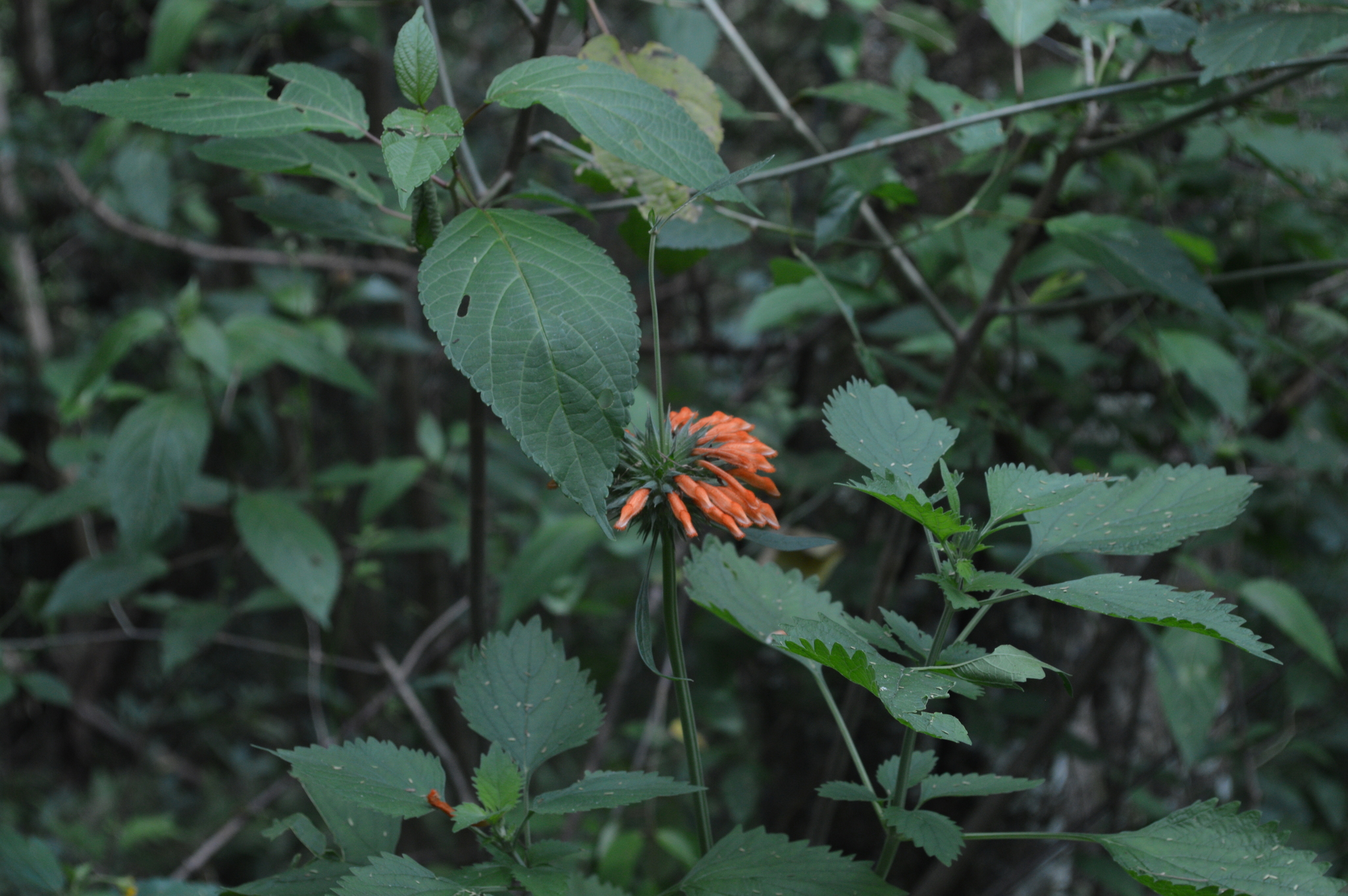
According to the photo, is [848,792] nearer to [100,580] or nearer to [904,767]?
[904,767]

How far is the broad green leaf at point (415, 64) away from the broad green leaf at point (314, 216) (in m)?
0.13

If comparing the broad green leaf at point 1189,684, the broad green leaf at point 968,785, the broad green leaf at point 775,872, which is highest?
the broad green leaf at point 968,785

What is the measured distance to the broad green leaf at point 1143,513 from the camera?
0.44 metres

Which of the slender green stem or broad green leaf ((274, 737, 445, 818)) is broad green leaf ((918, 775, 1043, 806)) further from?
broad green leaf ((274, 737, 445, 818))

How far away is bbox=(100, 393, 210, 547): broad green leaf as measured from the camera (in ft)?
3.54

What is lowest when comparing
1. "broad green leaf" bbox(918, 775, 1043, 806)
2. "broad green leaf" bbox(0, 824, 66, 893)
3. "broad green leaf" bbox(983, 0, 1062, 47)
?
"broad green leaf" bbox(0, 824, 66, 893)

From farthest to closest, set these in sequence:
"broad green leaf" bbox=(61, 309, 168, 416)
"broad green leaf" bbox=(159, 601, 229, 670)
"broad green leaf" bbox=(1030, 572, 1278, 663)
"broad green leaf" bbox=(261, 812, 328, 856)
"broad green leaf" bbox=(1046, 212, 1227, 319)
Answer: "broad green leaf" bbox=(159, 601, 229, 670) < "broad green leaf" bbox=(61, 309, 168, 416) < "broad green leaf" bbox=(1046, 212, 1227, 319) < "broad green leaf" bbox=(261, 812, 328, 856) < "broad green leaf" bbox=(1030, 572, 1278, 663)

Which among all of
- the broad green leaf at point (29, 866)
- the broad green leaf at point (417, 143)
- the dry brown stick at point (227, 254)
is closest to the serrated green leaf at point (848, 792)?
the broad green leaf at point (417, 143)

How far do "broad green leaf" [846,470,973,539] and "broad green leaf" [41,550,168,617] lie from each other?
1.22 meters

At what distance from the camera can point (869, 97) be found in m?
Answer: 0.88

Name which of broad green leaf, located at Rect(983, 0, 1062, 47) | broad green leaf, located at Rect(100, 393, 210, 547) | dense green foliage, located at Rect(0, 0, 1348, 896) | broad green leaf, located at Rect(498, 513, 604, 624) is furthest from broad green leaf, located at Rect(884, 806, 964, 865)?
broad green leaf, located at Rect(100, 393, 210, 547)

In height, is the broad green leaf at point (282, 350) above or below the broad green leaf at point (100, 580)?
above

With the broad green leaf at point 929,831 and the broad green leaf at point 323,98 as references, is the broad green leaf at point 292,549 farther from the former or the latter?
the broad green leaf at point 929,831

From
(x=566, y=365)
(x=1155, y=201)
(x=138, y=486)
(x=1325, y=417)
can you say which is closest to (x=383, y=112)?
(x=138, y=486)
